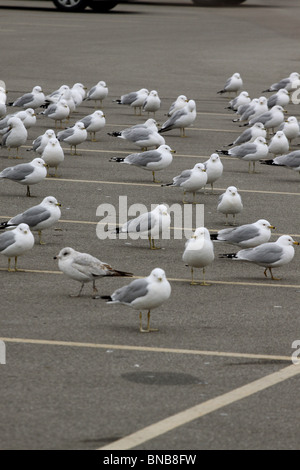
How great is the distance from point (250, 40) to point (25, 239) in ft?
90.1

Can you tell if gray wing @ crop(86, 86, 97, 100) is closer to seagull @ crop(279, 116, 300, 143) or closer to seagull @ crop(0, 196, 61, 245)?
seagull @ crop(279, 116, 300, 143)

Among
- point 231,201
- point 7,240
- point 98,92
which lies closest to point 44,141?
point 231,201

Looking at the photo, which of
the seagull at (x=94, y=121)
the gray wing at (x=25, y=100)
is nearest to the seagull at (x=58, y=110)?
the seagull at (x=94, y=121)

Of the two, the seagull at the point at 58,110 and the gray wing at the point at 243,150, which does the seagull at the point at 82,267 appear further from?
the seagull at the point at 58,110

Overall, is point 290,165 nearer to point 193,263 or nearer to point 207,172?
point 207,172

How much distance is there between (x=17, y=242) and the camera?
1138 centimetres

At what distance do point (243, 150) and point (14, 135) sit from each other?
146 inches

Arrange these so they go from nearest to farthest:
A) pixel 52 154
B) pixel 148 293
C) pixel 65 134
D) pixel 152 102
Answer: pixel 148 293, pixel 52 154, pixel 65 134, pixel 152 102

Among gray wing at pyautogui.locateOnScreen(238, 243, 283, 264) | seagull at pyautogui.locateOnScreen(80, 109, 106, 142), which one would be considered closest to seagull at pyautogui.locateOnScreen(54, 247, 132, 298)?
gray wing at pyautogui.locateOnScreen(238, 243, 283, 264)

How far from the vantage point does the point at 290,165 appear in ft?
57.2

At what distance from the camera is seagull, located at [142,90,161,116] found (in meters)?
22.9

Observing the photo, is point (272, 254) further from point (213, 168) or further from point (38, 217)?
point (213, 168)

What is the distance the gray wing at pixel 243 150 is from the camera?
17.9 m

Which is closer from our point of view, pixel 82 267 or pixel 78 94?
pixel 82 267
